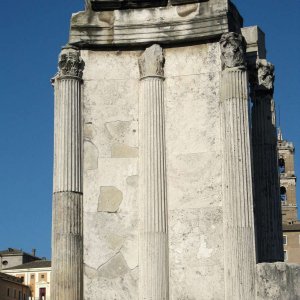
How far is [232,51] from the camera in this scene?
531 inches

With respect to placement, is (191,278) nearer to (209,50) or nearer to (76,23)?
(209,50)

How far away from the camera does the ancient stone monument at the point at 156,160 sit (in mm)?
12922

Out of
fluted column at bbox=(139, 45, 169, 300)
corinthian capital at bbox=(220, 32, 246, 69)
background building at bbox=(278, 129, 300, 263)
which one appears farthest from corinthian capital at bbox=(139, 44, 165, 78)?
background building at bbox=(278, 129, 300, 263)

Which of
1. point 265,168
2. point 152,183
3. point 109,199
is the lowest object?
point 109,199

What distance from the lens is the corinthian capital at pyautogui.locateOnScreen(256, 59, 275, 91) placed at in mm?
15609

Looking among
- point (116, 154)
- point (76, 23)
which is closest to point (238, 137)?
point (116, 154)

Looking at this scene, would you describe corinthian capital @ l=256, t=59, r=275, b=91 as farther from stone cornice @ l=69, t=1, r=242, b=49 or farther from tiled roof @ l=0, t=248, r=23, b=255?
tiled roof @ l=0, t=248, r=23, b=255

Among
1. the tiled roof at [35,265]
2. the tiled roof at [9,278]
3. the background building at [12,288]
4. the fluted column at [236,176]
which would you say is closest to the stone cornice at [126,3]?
the fluted column at [236,176]

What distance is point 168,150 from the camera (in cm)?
1365

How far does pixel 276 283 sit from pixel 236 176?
175 centimetres

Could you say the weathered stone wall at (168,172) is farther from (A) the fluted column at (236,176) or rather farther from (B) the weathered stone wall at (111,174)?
(A) the fluted column at (236,176)

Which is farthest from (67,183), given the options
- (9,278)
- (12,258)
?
(12,258)

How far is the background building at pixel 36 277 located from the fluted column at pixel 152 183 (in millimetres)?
107891

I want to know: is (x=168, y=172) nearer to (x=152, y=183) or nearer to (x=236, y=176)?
(x=152, y=183)
